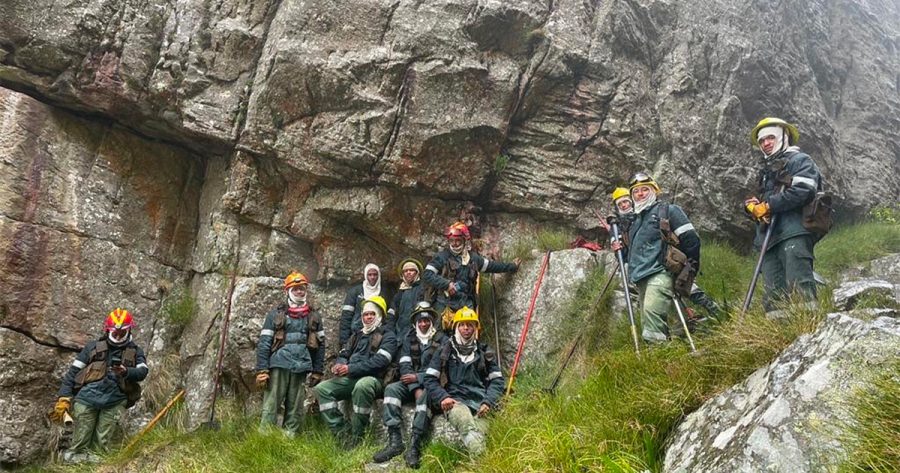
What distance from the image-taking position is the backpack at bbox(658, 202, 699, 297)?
25.0ft

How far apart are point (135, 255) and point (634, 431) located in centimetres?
1013

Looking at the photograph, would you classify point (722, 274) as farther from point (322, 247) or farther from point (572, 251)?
point (322, 247)

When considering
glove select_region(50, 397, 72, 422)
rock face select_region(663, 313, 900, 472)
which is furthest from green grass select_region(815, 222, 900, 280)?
glove select_region(50, 397, 72, 422)

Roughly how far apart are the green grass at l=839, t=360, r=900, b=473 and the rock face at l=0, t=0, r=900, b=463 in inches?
285

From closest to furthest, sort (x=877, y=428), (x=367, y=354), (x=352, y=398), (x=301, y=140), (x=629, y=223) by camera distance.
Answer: (x=877, y=428), (x=352, y=398), (x=629, y=223), (x=367, y=354), (x=301, y=140)

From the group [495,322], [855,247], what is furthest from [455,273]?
[855,247]

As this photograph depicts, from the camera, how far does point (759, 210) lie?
7.31 m

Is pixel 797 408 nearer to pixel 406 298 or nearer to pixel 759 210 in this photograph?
pixel 759 210

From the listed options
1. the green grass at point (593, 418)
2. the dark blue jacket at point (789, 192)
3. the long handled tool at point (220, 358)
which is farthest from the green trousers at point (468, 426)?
the long handled tool at point (220, 358)

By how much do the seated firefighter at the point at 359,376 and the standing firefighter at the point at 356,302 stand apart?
0.42 metres

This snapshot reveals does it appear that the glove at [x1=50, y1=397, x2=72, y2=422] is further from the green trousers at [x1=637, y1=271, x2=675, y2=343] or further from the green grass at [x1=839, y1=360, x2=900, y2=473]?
the green grass at [x1=839, y1=360, x2=900, y2=473]

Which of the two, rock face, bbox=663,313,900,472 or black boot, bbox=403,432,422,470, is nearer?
rock face, bbox=663,313,900,472

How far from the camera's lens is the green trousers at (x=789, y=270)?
6867mm

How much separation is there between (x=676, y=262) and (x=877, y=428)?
4346 millimetres
